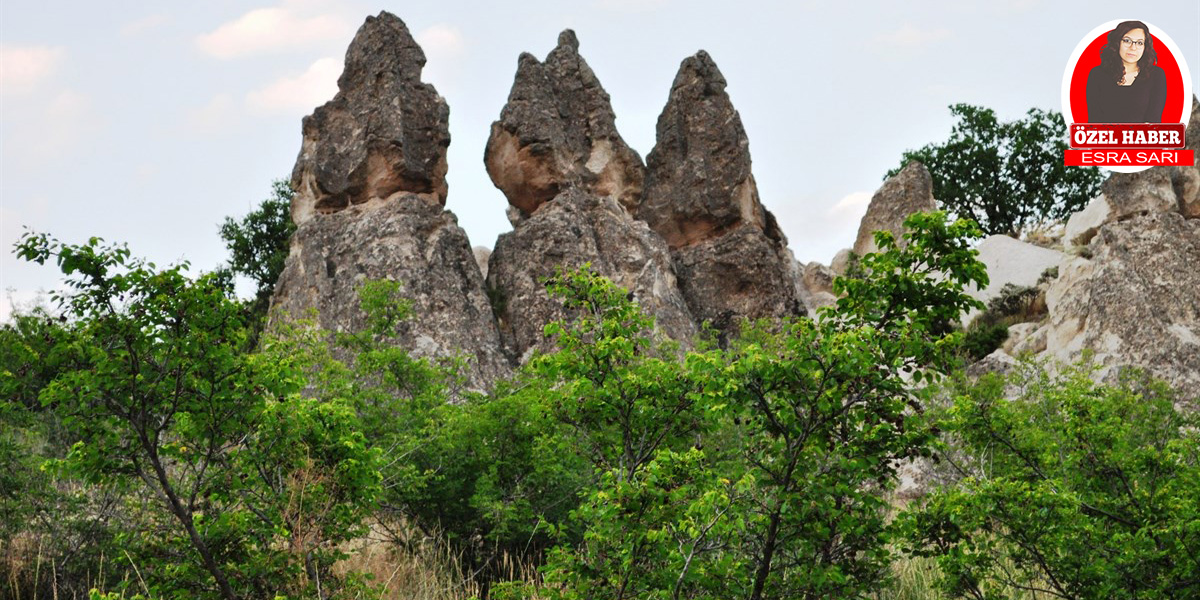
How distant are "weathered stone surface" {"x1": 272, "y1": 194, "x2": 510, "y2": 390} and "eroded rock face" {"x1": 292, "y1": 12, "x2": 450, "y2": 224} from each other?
682 millimetres

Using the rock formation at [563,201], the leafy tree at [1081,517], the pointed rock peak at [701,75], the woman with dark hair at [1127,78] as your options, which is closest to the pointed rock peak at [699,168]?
the pointed rock peak at [701,75]

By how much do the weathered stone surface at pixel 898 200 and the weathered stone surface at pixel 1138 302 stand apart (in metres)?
7.63

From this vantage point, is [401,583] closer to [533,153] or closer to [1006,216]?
[533,153]

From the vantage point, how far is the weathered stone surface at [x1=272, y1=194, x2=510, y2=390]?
72.1ft

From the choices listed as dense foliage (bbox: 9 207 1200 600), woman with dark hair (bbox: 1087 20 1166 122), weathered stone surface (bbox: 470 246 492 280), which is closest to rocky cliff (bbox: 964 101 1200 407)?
woman with dark hair (bbox: 1087 20 1166 122)

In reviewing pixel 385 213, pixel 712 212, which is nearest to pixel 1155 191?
pixel 712 212

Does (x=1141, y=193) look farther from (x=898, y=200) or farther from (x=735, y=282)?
(x=735, y=282)

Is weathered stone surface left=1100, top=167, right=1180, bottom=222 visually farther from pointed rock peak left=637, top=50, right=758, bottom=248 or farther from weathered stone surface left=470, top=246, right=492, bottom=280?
weathered stone surface left=470, top=246, right=492, bottom=280

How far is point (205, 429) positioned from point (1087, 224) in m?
29.4

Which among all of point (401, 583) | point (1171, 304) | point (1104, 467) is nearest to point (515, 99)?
point (1171, 304)

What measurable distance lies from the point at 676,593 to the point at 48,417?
1909 cm

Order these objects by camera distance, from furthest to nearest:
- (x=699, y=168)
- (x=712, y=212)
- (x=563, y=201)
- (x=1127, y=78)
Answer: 1. (x=699, y=168)
2. (x=712, y=212)
3. (x=1127, y=78)
4. (x=563, y=201)

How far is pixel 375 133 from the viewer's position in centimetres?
2561

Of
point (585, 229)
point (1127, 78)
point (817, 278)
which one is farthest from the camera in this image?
point (817, 278)
